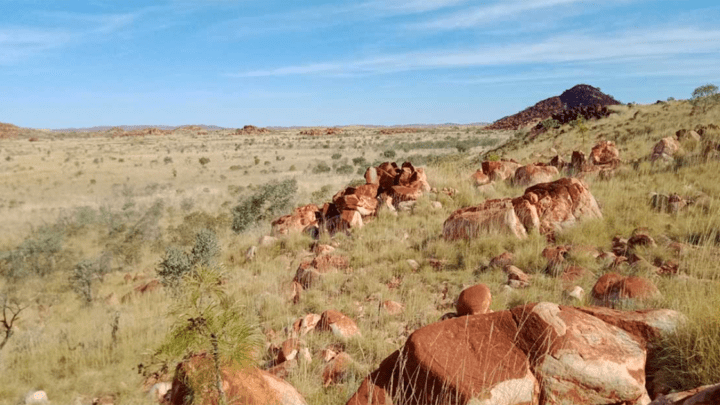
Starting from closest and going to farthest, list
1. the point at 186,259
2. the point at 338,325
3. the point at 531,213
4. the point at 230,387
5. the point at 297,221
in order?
the point at 230,387 < the point at 338,325 < the point at 531,213 < the point at 186,259 < the point at 297,221

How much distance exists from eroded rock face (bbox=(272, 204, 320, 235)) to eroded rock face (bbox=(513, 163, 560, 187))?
5.37 meters

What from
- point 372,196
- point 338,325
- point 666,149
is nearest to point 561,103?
point 666,149

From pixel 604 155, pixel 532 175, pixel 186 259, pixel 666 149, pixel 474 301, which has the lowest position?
pixel 186 259

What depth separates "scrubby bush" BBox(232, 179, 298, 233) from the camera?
1409cm

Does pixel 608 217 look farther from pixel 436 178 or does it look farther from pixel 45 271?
pixel 45 271

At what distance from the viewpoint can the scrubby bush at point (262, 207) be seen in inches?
Result: 555

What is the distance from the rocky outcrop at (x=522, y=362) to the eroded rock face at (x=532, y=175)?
26.9ft

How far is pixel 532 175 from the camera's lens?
10812 millimetres

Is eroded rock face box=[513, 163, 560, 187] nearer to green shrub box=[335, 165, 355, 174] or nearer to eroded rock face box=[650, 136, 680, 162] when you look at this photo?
eroded rock face box=[650, 136, 680, 162]

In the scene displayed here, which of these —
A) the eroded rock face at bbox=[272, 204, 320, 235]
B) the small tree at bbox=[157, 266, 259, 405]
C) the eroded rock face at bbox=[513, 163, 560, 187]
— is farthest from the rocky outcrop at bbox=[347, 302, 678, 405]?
the eroded rock face at bbox=[513, 163, 560, 187]

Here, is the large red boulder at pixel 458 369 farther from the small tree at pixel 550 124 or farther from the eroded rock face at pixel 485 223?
the small tree at pixel 550 124

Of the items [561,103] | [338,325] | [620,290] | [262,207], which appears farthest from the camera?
[561,103]

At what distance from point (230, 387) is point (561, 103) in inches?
4890

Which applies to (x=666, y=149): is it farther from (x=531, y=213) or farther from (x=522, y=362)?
(x=522, y=362)
